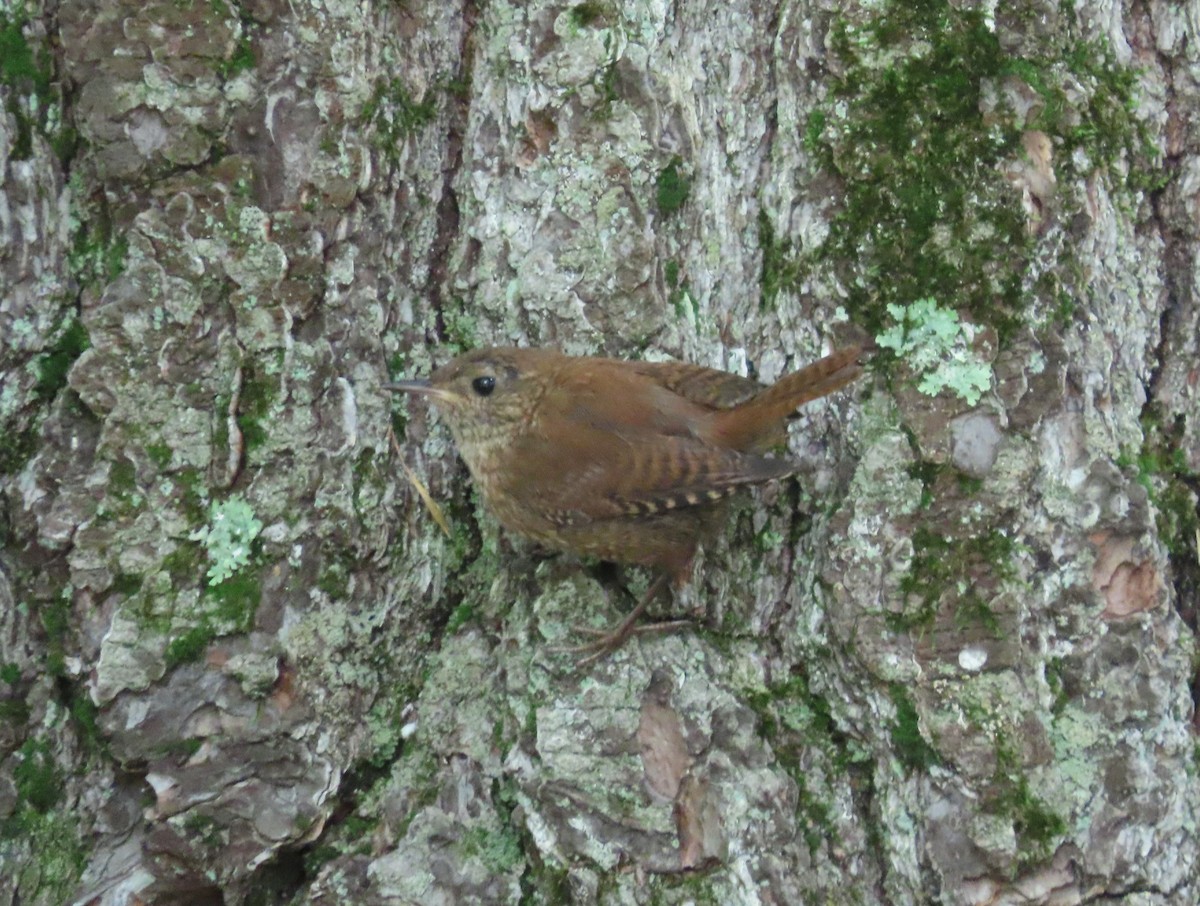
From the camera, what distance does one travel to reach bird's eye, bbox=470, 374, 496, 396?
2.94 meters

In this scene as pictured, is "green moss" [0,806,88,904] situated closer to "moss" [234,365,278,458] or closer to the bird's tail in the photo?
"moss" [234,365,278,458]

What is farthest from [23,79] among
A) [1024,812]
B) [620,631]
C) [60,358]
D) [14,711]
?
[1024,812]

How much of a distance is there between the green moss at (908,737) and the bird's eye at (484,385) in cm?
131

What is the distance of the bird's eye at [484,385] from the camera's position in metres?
2.94

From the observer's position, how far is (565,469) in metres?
3.09

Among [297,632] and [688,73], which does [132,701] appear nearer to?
[297,632]

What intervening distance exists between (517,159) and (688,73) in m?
0.54

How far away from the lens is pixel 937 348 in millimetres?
2678

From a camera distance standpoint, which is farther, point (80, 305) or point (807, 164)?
point (807, 164)

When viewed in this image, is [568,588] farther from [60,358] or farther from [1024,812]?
[60,358]

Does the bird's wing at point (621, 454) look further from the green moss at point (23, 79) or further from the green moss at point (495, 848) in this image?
the green moss at point (23, 79)

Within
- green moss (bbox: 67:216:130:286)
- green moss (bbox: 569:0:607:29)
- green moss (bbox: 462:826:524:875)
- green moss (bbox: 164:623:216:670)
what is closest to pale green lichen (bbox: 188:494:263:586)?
green moss (bbox: 164:623:216:670)

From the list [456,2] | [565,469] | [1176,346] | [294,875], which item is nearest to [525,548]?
[565,469]

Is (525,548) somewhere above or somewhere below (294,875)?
above
